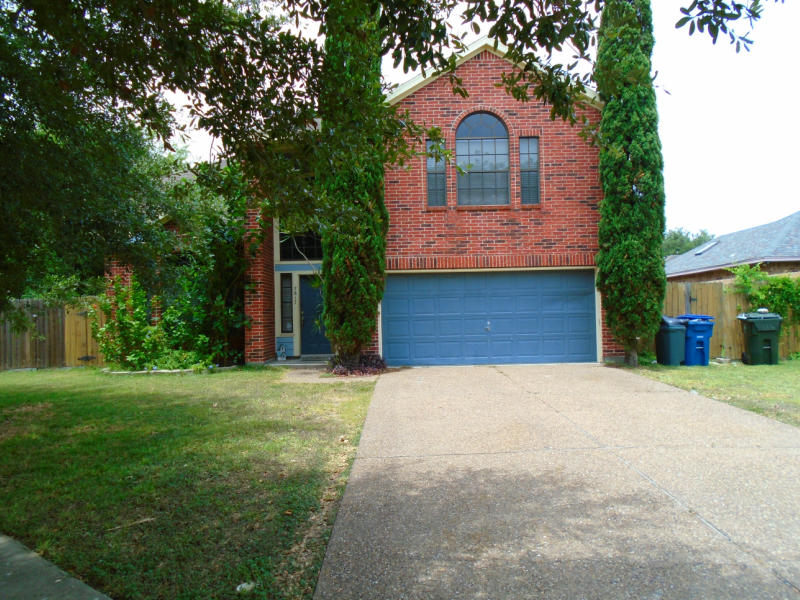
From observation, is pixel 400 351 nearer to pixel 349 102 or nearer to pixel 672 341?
pixel 672 341

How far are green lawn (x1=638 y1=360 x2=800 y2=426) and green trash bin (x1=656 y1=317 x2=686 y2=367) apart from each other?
372 millimetres

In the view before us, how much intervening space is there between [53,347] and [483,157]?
38.1 ft

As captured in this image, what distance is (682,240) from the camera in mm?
65125

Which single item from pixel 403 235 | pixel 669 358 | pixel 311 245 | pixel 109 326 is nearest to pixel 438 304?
pixel 403 235

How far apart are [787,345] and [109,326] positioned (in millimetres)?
15609

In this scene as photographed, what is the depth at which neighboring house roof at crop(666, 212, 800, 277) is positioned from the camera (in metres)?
18.4

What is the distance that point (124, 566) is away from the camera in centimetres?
294

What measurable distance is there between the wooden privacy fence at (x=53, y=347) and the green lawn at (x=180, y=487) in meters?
5.86

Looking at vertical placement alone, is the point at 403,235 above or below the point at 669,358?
above

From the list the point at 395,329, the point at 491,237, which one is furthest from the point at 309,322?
the point at 491,237

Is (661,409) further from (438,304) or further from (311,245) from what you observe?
(311,245)

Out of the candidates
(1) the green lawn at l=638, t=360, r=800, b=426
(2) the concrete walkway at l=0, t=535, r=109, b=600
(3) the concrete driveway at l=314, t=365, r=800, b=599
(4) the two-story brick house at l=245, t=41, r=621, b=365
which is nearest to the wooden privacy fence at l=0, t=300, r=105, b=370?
(4) the two-story brick house at l=245, t=41, r=621, b=365

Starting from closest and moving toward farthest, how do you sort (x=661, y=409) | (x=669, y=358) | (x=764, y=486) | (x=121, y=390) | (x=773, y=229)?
(x=764, y=486), (x=661, y=409), (x=121, y=390), (x=669, y=358), (x=773, y=229)

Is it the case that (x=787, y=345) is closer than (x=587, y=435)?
No
